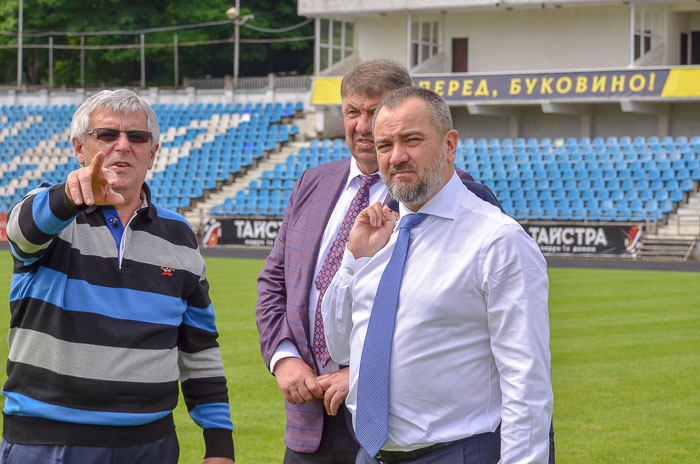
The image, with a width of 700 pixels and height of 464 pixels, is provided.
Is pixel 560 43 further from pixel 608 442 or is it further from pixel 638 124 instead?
pixel 608 442

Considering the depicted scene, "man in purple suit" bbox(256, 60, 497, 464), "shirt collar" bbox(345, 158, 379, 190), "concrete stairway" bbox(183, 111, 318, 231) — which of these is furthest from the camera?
"concrete stairway" bbox(183, 111, 318, 231)

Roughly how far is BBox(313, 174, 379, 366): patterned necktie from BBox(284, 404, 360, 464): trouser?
0.23 m

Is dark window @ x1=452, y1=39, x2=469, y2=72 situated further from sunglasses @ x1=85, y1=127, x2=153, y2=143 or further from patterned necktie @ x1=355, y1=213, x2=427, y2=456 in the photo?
patterned necktie @ x1=355, y1=213, x2=427, y2=456

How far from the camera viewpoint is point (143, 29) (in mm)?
56594

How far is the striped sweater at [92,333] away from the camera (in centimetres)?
363

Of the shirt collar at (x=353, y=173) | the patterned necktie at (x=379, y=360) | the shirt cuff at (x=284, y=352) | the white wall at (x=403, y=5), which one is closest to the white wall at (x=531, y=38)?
the white wall at (x=403, y=5)

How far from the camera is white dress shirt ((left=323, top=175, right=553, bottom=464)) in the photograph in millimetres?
3326

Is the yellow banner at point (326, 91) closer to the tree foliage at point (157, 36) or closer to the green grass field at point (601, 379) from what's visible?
the tree foliage at point (157, 36)

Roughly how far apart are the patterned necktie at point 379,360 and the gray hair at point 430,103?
40 cm

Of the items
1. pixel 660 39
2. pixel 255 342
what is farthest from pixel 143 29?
pixel 255 342

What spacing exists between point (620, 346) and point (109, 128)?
32.4 ft

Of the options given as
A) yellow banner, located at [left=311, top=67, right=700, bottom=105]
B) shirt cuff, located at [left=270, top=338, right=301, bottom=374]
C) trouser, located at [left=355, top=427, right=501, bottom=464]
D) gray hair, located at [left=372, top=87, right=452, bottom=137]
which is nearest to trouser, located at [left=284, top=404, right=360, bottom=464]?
shirt cuff, located at [left=270, top=338, right=301, bottom=374]

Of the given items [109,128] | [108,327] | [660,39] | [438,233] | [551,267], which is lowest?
[551,267]

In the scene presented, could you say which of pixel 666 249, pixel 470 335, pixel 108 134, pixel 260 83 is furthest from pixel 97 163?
pixel 260 83
